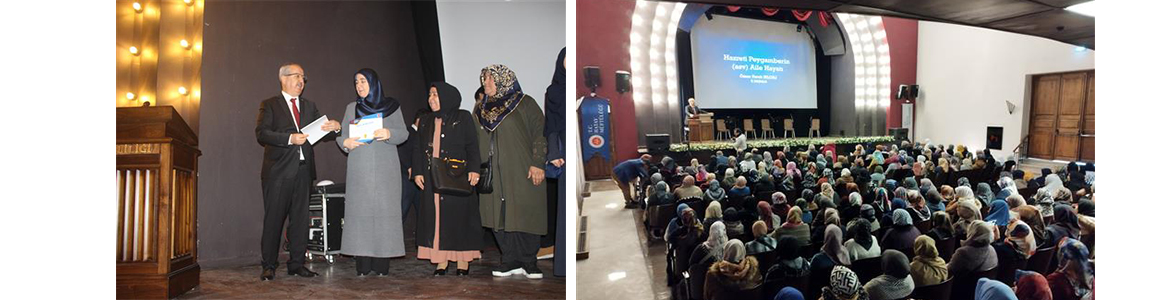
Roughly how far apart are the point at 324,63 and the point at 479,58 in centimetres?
109

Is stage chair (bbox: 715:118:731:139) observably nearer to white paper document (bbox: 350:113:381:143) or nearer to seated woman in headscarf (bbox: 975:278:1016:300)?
seated woman in headscarf (bbox: 975:278:1016:300)

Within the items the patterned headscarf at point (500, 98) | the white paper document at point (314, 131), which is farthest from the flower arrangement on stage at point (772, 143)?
the white paper document at point (314, 131)

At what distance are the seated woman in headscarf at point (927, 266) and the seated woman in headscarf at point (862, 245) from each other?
0.42 ft

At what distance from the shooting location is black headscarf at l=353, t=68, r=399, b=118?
353cm

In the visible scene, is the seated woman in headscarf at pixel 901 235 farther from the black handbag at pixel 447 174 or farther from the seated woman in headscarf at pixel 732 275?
the black handbag at pixel 447 174

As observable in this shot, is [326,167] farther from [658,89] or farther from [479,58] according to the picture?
[658,89]

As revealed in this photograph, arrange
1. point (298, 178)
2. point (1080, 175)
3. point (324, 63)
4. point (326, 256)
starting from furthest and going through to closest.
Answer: point (324, 63)
point (326, 256)
point (298, 178)
point (1080, 175)

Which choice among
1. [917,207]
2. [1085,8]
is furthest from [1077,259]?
[1085,8]

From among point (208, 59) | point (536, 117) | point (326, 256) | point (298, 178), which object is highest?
point (208, 59)

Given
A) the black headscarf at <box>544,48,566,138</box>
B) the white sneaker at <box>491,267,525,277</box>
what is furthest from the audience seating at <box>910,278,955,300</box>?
the white sneaker at <box>491,267,525,277</box>

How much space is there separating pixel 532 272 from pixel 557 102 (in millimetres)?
918

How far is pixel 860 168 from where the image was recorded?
258cm

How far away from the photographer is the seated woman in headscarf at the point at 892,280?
89.1 inches

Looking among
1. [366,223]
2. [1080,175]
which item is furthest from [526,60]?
[1080,175]
